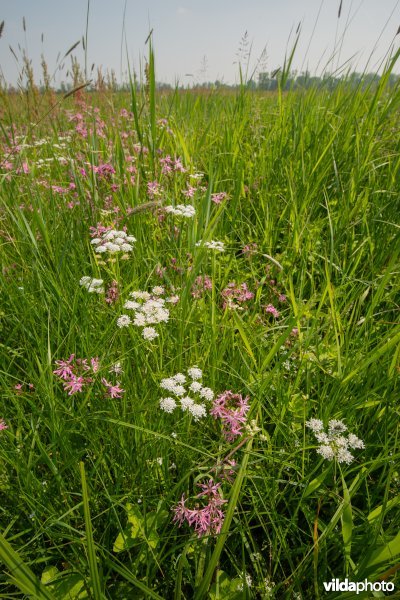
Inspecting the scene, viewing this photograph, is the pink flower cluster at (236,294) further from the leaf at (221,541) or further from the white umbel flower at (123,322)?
the leaf at (221,541)

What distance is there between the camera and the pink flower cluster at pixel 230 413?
3.87 feet

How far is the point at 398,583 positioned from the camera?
1.05m

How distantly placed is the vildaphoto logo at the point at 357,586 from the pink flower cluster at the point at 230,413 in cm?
48

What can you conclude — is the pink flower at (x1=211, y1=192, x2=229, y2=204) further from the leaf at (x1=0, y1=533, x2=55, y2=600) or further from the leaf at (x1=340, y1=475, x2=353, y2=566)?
the leaf at (x1=0, y1=533, x2=55, y2=600)

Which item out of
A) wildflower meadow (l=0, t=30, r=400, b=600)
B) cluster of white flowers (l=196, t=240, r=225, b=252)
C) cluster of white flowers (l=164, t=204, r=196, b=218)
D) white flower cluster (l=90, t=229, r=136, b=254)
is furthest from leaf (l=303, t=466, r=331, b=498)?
cluster of white flowers (l=164, t=204, r=196, b=218)

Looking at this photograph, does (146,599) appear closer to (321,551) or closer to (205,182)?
(321,551)

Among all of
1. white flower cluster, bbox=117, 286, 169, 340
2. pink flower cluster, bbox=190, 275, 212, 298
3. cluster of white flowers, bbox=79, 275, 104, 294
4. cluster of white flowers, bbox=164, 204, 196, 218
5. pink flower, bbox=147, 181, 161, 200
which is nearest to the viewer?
white flower cluster, bbox=117, 286, 169, 340

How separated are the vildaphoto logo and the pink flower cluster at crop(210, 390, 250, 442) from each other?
482 mm

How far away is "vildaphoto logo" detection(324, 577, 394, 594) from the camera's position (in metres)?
0.94

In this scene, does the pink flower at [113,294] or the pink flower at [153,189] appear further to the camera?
the pink flower at [153,189]

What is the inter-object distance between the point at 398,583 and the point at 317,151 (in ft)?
8.42

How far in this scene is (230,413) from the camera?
1.21 meters

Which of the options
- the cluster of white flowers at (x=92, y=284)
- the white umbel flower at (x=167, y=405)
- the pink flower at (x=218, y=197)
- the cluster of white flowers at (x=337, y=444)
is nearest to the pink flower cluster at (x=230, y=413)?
the white umbel flower at (x=167, y=405)

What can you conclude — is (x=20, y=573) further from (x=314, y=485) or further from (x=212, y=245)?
(x=212, y=245)
